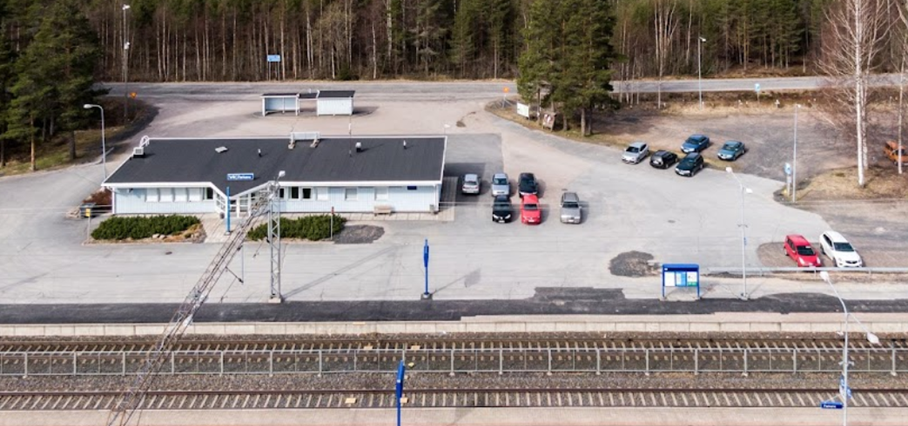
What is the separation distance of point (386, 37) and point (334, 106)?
2666cm

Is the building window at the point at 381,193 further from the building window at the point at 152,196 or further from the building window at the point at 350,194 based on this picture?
the building window at the point at 152,196

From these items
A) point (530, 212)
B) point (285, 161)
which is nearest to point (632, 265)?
point (530, 212)

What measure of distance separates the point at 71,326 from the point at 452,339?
15.6 meters

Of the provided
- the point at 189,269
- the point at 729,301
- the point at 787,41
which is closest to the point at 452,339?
the point at 729,301

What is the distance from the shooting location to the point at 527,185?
169ft

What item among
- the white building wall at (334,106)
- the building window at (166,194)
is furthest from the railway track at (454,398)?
the white building wall at (334,106)

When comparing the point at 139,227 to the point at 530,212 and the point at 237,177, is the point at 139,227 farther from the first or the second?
the point at 530,212

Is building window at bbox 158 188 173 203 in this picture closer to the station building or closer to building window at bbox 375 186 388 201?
the station building

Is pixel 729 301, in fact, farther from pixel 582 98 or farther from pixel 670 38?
pixel 670 38

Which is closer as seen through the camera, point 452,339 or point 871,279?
point 452,339

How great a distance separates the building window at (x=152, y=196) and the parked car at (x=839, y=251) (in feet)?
124

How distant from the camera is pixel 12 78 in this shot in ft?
201

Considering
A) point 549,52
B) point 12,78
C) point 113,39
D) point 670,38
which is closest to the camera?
point 12,78

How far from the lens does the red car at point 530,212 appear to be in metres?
46.4
